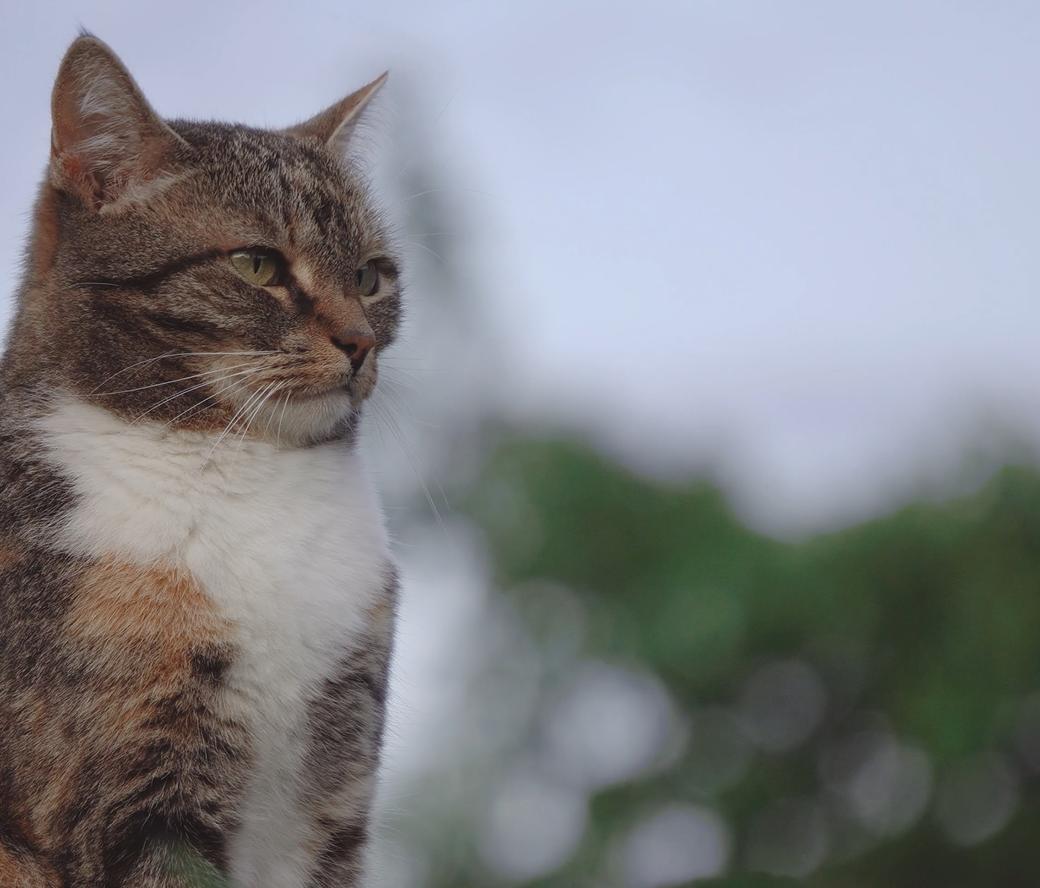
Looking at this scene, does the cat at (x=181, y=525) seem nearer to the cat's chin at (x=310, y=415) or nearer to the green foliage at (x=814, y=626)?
the cat's chin at (x=310, y=415)

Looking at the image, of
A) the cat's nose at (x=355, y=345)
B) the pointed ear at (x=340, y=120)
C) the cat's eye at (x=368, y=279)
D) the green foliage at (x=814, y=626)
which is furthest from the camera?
the green foliage at (x=814, y=626)

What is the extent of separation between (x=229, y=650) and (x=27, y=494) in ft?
1.80

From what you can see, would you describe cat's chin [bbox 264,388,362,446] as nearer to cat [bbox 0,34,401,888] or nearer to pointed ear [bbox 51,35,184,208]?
cat [bbox 0,34,401,888]

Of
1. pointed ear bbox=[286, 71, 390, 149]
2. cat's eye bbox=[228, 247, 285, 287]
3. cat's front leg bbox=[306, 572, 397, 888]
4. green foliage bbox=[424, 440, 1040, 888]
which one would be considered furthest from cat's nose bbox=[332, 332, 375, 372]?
green foliage bbox=[424, 440, 1040, 888]

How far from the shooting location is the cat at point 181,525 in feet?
7.41

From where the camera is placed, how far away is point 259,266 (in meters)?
2.67

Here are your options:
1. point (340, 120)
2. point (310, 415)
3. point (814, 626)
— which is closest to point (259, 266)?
point (310, 415)

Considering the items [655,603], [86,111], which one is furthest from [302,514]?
[655,603]

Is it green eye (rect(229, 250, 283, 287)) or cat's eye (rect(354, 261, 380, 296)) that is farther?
cat's eye (rect(354, 261, 380, 296))

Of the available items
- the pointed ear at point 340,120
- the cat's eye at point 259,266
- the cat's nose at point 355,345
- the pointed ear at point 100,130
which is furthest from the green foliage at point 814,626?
the pointed ear at point 100,130

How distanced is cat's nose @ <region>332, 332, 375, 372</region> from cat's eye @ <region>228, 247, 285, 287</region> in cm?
19

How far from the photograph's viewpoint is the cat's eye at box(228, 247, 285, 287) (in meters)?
2.64

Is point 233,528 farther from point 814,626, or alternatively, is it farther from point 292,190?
point 814,626

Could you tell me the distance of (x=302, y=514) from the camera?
2.65 metres
